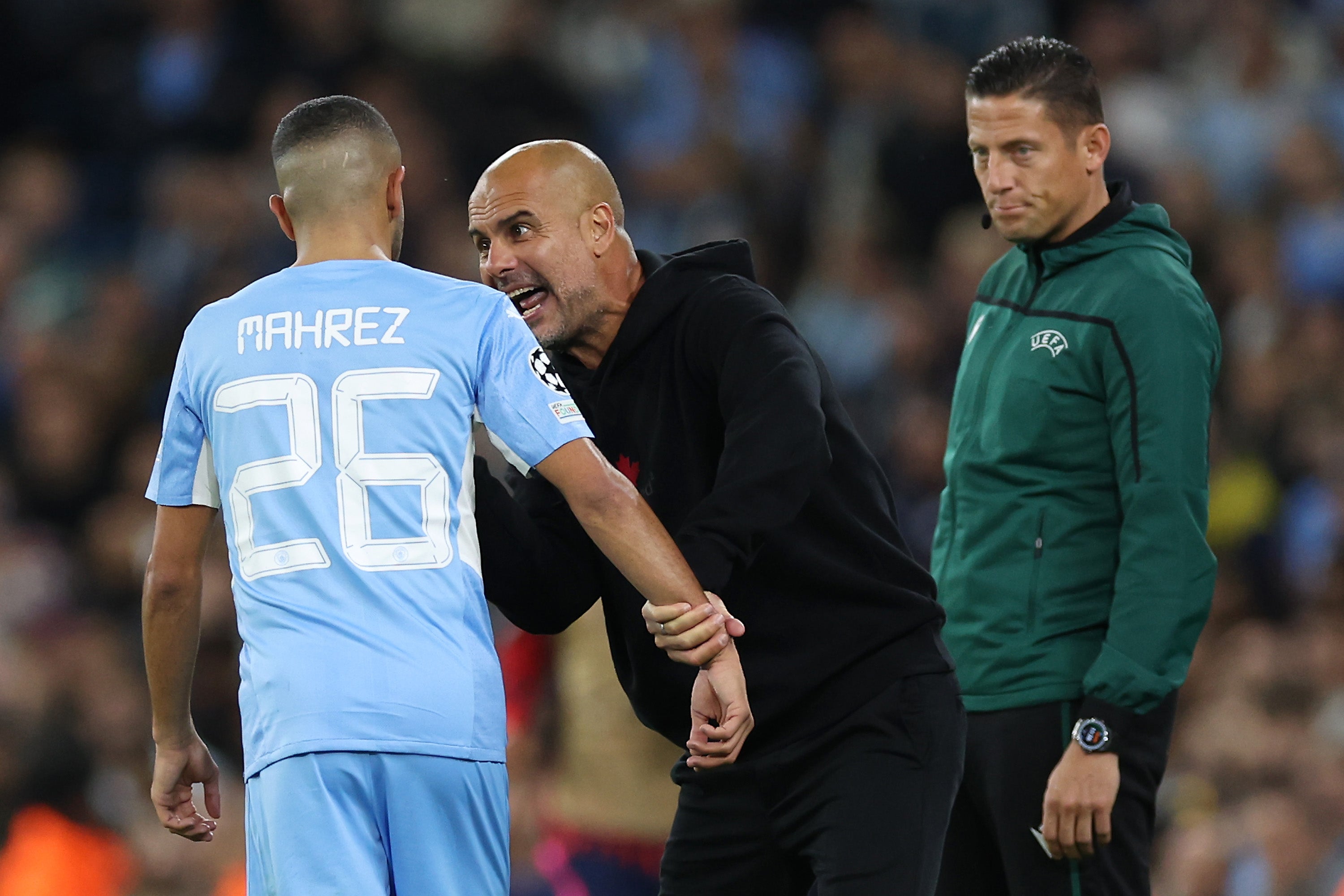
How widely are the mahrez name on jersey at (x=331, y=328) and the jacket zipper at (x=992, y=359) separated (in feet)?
Result: 4.95

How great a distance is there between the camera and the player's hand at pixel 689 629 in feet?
10.3

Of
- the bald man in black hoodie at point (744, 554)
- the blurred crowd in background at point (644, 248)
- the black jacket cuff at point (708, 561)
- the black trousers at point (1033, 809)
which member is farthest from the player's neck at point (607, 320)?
the blurred crowd in background at point (644, 248)

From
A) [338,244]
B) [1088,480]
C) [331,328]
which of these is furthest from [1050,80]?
[331,328]

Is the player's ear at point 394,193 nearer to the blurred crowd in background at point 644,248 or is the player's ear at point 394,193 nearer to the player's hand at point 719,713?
the player's hand at point 719,713

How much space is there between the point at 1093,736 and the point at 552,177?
1644mm

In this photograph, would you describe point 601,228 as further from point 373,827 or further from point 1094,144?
point 373,827

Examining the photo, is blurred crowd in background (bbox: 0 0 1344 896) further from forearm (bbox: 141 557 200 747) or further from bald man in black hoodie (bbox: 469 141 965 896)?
forearm (bbox: 141 557 200 747)

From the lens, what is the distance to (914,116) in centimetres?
938

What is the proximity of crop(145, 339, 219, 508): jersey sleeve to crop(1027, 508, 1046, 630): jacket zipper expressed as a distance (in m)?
1.76

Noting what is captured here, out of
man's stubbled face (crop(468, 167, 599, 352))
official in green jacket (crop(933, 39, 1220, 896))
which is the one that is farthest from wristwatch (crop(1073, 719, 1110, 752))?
man's stubbled face (crop(468, 167, 599, 352))

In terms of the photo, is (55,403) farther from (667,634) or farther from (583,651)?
(667,634)

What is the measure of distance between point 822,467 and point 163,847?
4431 millimetres

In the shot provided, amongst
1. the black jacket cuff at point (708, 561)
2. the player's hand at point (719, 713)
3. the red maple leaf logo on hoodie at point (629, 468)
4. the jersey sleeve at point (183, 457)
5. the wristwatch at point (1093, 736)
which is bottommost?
the wristwatch at point (1093, 736)

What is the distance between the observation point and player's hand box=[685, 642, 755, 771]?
3.21 metres
